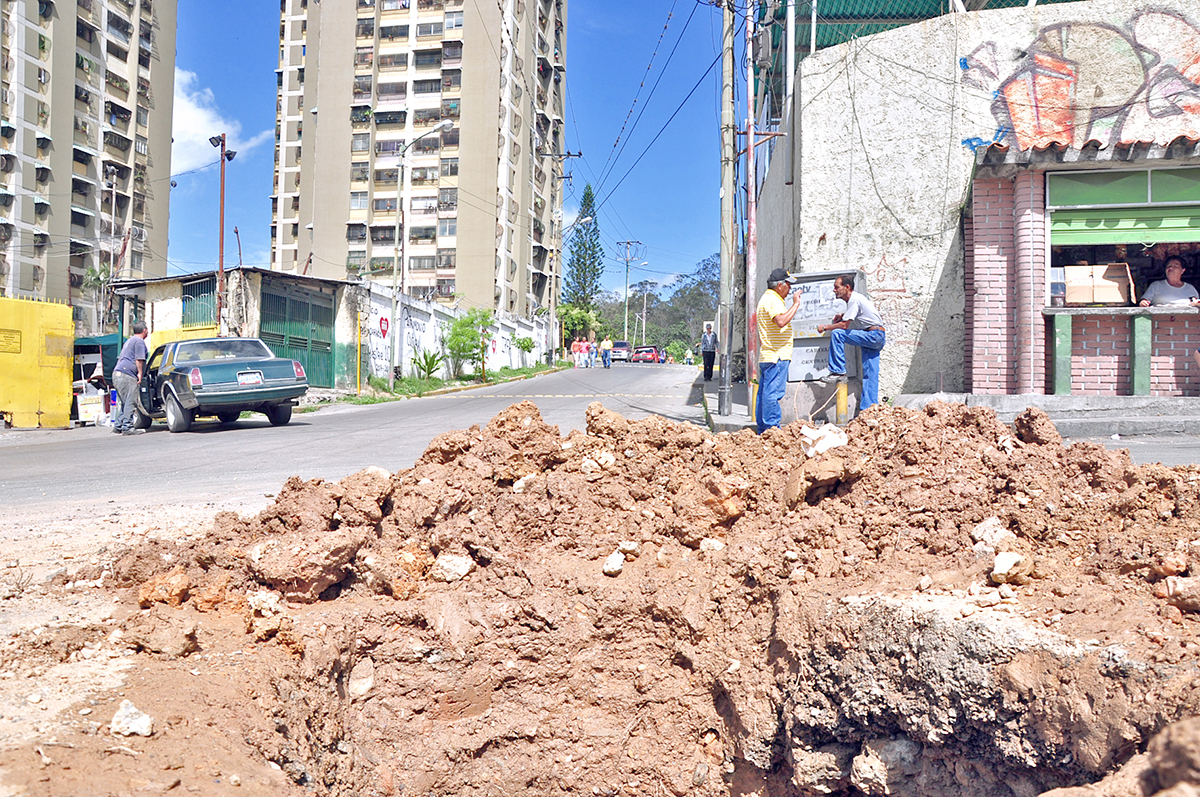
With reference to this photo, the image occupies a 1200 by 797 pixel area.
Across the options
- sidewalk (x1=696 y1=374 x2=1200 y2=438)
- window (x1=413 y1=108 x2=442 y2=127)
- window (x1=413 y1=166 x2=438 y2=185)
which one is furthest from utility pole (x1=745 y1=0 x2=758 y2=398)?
window (x1=413 y1=108 x2=442 y2=127)

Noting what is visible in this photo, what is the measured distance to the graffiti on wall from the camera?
36.0ft

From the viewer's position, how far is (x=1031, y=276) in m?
10.0

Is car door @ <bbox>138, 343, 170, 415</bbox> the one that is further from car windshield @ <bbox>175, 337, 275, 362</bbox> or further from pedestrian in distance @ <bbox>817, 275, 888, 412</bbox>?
pedestrian in distance @ <bbox>817, 275, 888, 412</bbox>

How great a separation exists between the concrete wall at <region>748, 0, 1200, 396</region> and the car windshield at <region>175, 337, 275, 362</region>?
32.2ft

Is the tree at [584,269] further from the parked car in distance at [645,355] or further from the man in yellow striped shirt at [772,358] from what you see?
the man in yellow striped shirt at [772,358]

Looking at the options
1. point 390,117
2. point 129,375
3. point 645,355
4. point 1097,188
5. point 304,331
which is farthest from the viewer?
point 645,355

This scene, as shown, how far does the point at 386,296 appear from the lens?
83.3 feet

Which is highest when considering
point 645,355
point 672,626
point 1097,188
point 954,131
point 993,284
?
point 954,131

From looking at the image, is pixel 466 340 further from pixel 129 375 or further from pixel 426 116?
pixel 426 116

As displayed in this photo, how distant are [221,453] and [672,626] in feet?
24.9

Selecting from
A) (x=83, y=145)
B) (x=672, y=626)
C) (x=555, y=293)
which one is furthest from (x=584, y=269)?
(x=672, y=626)

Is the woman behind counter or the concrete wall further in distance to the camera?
the concrete wall

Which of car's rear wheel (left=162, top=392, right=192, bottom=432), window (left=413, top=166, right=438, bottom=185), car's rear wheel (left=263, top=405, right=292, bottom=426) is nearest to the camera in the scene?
car's rear wheel (left=162, top=392, right=192, bottom=432)

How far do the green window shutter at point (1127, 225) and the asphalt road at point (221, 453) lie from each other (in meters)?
5.89
